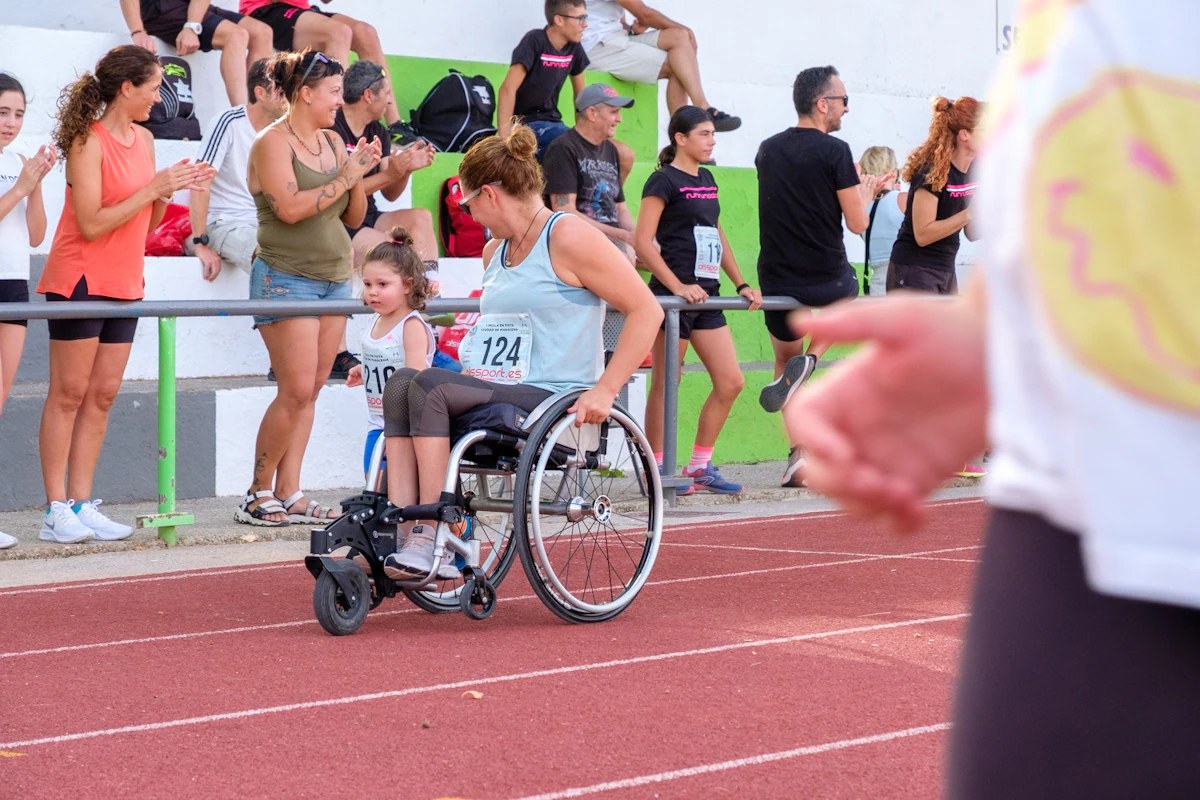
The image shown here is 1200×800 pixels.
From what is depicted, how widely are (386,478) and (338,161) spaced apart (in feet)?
6.93

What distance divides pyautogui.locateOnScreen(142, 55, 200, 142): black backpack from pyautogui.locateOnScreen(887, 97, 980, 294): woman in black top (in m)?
3.93

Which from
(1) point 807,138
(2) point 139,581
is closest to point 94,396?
(2) point 139,581

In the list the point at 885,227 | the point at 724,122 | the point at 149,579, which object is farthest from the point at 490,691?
the point at 724,122

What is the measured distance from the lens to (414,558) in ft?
14.8

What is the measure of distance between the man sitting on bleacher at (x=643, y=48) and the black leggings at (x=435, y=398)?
21.5 ft

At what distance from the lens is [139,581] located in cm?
558

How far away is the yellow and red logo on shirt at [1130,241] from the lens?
0.88m

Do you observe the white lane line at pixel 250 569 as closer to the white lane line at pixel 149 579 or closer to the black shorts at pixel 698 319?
the white lane line at pixel 149 579

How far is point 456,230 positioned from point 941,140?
3.05 meters

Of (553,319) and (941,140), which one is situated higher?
(941,140)

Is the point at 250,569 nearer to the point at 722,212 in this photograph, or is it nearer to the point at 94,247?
the point at 94,247

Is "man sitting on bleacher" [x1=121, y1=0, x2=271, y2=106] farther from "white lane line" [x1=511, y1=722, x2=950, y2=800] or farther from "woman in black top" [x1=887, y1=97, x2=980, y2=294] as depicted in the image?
"white lane line" [x1=511, y1=722, x2=950, y2=800]

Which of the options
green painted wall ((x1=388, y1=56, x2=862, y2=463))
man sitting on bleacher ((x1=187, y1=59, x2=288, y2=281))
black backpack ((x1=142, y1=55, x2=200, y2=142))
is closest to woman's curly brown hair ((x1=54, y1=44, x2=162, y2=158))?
man sitting on bleacher ((x1=187, y1=59, x2=288, y2=281))

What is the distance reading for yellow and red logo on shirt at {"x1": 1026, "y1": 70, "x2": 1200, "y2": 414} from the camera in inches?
34.8
